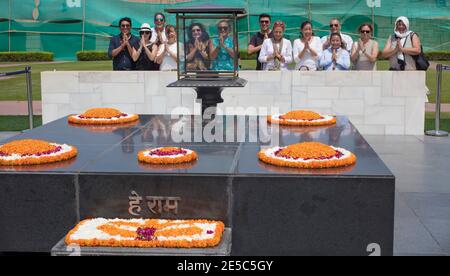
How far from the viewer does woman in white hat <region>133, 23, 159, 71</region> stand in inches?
447

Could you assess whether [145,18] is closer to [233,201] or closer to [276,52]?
[276,52]

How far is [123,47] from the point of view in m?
11.4

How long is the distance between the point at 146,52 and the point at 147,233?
7.46 m

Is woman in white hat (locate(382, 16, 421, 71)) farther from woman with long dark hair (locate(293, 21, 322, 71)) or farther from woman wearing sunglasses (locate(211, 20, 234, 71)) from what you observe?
woman wearing sunglasses (locate(211, 20, 234, 71))

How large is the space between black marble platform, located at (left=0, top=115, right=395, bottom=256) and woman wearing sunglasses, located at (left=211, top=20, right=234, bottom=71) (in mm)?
2932

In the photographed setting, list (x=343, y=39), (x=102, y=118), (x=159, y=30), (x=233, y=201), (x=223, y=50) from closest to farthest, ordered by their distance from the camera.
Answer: (x=233, y=201), (x=102, y=118), (x=223, y=50), (x=343, y=39), (x=159, y=30)

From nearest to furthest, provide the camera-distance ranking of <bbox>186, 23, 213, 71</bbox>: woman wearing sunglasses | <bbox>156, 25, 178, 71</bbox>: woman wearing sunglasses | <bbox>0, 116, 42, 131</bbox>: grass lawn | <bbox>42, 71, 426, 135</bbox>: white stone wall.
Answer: <bbox>186, 23, 213, 71</bbox>: woman wearing sunglasses < <bbox>42, 71, 426, 135</bbox>: white stone wall < <bbox>156, 25, 178, 71</bbox>: woman wearing sunglasses < <bbox>0, 116, 42, 131</bbox>: grass lawn

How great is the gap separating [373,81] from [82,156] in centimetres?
674

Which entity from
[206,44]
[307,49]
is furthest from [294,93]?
[206,44]

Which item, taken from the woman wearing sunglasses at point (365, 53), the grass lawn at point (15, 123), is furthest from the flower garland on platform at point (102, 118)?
the woman wearing sunglasses at point (365, 53)

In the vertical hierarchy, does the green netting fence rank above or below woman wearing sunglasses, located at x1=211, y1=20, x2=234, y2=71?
above

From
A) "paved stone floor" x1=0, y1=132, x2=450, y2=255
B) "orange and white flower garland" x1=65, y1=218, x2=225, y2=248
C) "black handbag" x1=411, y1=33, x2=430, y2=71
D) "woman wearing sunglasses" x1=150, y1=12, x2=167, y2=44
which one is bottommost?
"paved stone floor" x1=0, y1=132, x2=450, y2=255

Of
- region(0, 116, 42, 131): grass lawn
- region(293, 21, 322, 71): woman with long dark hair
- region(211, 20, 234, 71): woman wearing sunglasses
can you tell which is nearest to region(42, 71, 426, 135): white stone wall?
region(293, 21, 322, 71): woman with long dark hair
